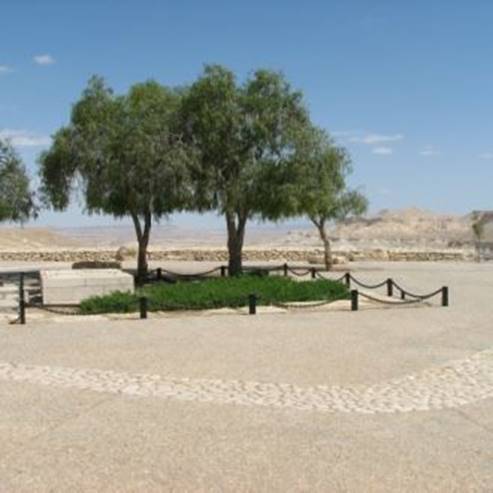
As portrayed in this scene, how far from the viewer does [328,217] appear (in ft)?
113

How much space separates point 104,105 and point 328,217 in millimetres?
12244

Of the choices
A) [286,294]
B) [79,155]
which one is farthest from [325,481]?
[79,155]

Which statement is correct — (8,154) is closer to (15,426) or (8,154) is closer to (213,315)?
(213,315)

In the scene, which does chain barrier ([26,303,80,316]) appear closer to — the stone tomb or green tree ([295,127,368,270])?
the stone tomb

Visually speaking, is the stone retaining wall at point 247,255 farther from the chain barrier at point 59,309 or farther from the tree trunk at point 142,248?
the chain barrier at point 59,309

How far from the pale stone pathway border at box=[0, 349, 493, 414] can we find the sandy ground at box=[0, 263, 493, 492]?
4cm

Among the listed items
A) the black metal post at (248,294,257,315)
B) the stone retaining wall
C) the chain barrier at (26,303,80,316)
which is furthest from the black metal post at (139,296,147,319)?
the stone retaining wall

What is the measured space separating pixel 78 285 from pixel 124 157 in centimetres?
703

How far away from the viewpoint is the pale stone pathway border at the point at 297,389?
8695mm

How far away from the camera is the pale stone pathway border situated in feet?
28.5

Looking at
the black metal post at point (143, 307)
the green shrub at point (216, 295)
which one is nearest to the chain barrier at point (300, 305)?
the green shrub at point (216, 295)

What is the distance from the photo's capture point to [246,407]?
334 inches

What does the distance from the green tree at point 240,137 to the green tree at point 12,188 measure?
22.0 feet

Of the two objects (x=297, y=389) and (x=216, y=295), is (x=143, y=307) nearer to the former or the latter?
(x=216, y=295)
